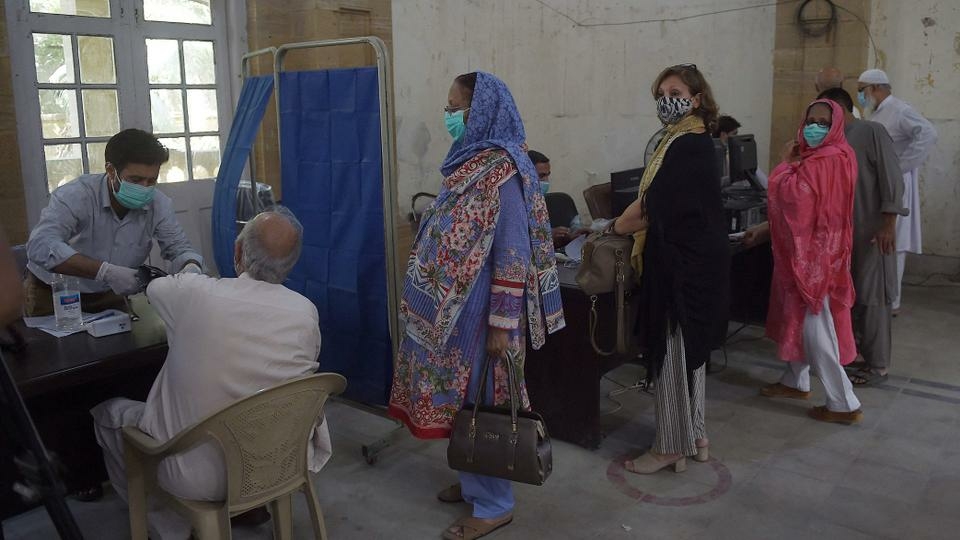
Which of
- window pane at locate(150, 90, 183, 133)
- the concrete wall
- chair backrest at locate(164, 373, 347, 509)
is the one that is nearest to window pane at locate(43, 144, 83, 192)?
window pane at locate(150, 90, 183, 133)

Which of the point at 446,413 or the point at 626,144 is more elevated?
the point at 626,144

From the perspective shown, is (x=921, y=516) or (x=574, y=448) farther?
(x=574, y=448)

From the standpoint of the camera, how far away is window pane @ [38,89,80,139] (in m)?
4.02

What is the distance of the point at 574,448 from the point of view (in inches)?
139

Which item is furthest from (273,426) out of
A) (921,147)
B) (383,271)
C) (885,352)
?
(921,147)

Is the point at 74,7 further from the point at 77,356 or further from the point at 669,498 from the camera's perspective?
the point at 669,498

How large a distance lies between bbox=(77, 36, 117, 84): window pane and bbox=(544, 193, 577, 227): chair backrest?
2.53m

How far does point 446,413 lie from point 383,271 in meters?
0.80

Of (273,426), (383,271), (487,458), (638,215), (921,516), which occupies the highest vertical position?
(638,215)

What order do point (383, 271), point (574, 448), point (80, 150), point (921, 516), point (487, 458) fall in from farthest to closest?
point (80, 150) → point (574, 448) → point (383, 271) → point (921, 516) → point (487, 458)

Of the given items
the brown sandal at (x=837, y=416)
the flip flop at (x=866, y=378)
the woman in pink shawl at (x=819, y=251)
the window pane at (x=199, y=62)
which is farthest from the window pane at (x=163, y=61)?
the flip flop at (x=866, y=378)

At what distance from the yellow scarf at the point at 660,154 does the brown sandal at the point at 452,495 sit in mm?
1089

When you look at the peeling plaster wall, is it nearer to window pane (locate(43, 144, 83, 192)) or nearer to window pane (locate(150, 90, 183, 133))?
window pane (locate(150, 90, 183, 133))

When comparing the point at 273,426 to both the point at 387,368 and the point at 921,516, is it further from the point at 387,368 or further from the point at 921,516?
the point at 921,516
